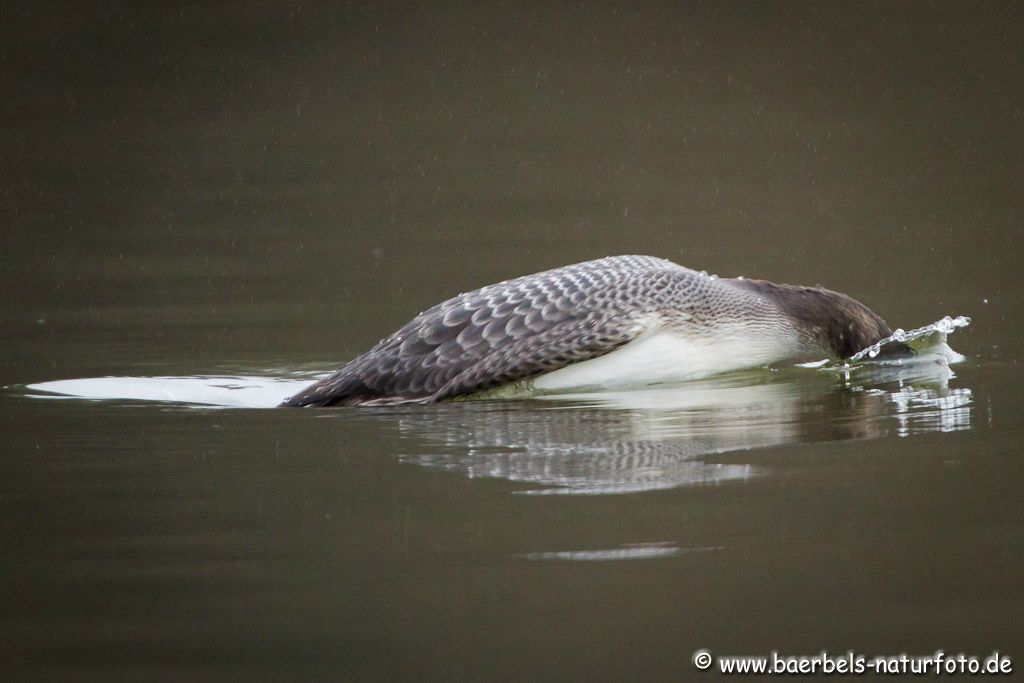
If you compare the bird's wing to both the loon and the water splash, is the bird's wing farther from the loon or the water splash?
the water splash

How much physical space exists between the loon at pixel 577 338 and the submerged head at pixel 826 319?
0.03 meters

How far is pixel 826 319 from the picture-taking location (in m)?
8.69

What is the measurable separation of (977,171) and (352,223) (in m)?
7.52

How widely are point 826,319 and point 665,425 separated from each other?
1958 millimetres

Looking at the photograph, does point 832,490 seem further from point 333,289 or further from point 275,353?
point 333,289

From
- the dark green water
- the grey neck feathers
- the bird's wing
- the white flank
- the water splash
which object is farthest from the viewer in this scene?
the water splash

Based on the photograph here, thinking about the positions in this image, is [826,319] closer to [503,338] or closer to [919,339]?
[919,339]

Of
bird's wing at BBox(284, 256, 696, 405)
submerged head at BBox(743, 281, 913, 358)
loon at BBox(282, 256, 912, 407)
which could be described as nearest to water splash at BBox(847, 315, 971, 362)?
submerged head at BBox(743, 281, 913, 358)

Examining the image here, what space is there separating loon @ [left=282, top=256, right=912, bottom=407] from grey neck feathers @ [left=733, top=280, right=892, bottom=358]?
0.9 inches

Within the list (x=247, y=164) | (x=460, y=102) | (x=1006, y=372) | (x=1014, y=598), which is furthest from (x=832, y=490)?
(x=460, y=102)

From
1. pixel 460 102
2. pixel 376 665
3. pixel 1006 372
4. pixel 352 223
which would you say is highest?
pixel 460 102

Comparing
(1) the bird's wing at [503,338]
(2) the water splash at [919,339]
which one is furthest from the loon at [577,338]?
(2) the water splash at [919,339]

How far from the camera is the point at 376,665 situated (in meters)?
4.03

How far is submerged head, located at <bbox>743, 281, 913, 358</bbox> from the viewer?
28.3 ft
